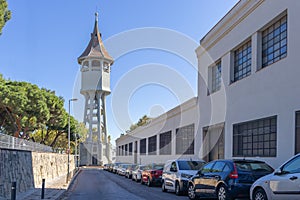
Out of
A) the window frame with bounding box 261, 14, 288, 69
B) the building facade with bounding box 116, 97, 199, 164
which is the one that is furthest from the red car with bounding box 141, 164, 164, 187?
the window frame with bounding box 261, 14, 288, 69

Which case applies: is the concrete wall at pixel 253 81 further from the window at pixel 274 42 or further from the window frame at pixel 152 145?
the window frame at pixel 152 145

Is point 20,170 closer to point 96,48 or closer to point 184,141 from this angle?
point 184,141

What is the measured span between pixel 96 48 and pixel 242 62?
60.9 metres

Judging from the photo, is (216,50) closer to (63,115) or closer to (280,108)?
(280,108)

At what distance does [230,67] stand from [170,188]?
7.56m

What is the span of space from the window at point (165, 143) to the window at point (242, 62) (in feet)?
50.1

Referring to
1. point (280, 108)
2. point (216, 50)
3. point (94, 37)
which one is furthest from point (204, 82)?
point (94, 37)

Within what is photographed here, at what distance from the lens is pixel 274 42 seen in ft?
54.4

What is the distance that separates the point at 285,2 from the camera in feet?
50.0

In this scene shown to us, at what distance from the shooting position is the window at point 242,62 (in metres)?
19.1

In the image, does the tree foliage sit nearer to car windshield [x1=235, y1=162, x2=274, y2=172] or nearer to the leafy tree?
the leafy tree

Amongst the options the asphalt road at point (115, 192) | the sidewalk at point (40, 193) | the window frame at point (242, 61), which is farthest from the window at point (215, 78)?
the sidewalk at point (40, 193)

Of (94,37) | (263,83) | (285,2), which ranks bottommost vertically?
(263,83)

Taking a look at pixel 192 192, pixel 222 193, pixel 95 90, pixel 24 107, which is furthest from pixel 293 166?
pixel 95 90
